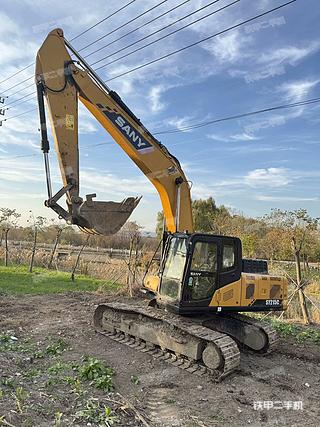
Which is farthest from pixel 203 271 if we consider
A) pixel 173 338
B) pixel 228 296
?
pixel 173 338

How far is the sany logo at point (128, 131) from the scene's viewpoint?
7467 mm

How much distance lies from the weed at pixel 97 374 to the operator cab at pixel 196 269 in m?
1.56

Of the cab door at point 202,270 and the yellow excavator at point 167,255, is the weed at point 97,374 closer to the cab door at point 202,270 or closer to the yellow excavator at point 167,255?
the yellow excavator at point 167,255

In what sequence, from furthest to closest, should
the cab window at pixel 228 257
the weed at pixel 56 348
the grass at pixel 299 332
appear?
the grass at pixel 299 332 < the cab window at pixel 228 257 < the weed at pixel 56 348

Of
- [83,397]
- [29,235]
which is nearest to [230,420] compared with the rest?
[83,397]

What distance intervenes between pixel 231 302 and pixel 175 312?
1.09 meters

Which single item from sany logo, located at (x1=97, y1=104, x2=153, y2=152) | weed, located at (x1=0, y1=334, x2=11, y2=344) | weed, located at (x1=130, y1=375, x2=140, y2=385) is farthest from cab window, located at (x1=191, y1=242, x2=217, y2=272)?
weed, located at (x1=0, y1=334, x2=11, y2=344)

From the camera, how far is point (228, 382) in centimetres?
614

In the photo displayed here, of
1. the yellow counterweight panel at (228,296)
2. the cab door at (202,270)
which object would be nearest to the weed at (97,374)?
the cab door at (202,270)

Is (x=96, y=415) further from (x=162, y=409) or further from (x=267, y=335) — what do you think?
(x=267, y=335)

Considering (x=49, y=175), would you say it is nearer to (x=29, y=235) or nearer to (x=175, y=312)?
(x=175, y=312)

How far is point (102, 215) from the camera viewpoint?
6.61 meters

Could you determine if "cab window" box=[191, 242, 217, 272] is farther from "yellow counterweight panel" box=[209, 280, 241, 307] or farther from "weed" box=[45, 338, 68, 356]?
"weed" box=[45, 338, 68, 356]

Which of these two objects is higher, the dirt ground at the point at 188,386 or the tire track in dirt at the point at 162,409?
the dirt ground at the point at 188,386
